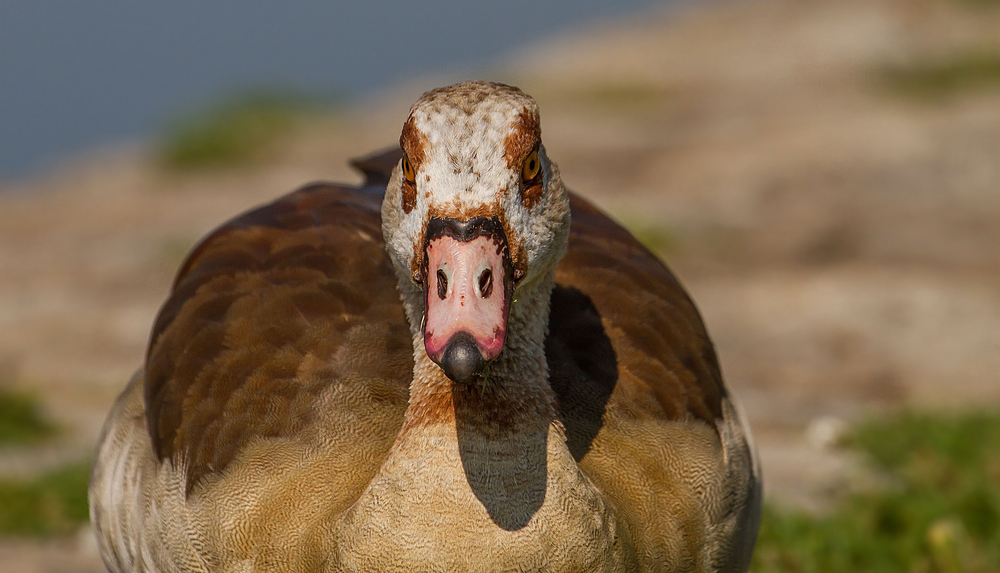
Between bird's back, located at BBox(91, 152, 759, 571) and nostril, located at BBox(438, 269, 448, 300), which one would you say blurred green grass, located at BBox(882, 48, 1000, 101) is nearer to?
bird's back, located at BBox(91, 152, 759, 571)

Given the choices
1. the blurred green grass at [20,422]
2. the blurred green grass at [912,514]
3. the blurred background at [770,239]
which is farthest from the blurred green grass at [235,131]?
the blurred green grass at [912,514]

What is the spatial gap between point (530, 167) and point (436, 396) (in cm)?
65

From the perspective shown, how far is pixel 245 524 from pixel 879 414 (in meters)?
4.89

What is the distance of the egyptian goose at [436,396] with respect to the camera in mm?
3156

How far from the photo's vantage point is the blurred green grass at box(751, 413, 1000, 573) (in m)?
5.08

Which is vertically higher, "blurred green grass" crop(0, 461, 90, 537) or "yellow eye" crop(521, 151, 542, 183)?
"yellow eye" crop(521, 151, 542, 183)

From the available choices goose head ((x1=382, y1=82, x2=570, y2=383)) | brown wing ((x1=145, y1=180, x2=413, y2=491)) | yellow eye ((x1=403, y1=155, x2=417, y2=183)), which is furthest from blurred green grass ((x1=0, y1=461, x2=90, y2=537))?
yellow eye ((x1=403, y1=155, x2=417, y2=183))

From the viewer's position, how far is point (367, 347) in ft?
12.6

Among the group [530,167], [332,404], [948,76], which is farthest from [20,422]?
[948,76]

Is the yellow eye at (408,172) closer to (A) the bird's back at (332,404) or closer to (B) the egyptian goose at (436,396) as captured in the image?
(B) the egyptian goose at (436,396)

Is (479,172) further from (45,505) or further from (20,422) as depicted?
(20,422)

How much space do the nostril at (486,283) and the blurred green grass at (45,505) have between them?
383 cm

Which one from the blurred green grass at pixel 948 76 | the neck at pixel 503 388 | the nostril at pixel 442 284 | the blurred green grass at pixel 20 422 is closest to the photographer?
the nostril at pixel 442 284

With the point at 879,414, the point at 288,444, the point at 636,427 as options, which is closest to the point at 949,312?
the point at 879,414
